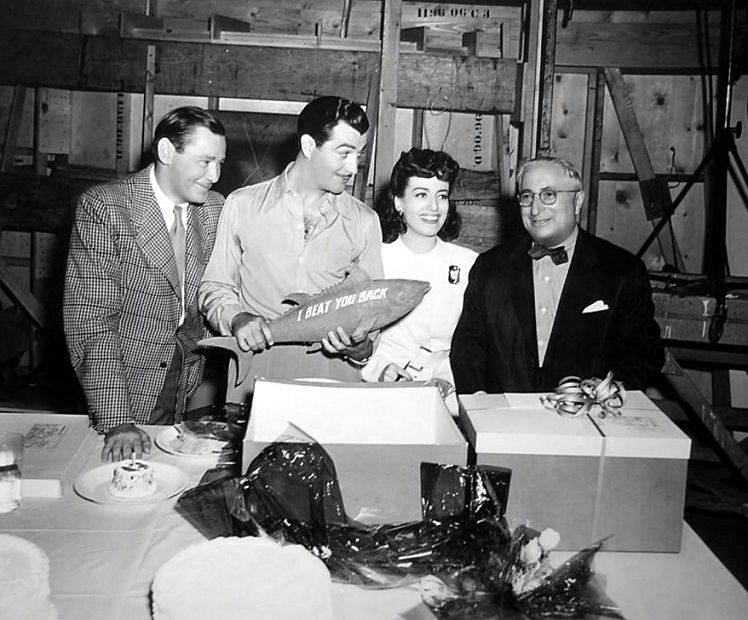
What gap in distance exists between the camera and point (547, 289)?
280 cm

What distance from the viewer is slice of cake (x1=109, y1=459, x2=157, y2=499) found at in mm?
1776

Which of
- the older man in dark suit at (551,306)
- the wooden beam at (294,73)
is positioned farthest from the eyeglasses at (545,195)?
the wooden beam at (294,73)

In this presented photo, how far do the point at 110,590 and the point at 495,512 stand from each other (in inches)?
29.0

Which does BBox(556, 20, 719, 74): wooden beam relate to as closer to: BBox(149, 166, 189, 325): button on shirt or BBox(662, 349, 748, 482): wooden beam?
BBox(662, 349, 748, 482): wooden beam

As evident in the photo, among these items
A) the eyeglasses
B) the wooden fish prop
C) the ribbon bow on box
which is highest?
the eyeglasses

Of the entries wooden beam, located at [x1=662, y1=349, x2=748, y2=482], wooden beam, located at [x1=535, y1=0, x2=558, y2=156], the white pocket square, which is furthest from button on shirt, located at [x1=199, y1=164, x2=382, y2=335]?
wooden beam, located at [x1=662, y1=349, x2=748, y2=482]

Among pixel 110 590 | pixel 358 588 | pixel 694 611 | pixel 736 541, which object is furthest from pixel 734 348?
pixel 110 590

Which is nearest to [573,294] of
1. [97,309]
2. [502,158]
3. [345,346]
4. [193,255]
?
[345,346]

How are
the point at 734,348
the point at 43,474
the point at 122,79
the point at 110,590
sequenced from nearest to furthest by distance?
the point at 110,590
the point at 43,474
the point at 734,348
the point at 122,79

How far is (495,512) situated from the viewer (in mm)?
1540

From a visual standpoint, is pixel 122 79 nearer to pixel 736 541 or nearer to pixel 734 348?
pixel 734 348

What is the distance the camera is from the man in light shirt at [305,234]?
2.62 metres

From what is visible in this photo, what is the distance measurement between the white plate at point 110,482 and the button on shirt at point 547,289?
139cm

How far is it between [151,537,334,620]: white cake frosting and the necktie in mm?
1490
